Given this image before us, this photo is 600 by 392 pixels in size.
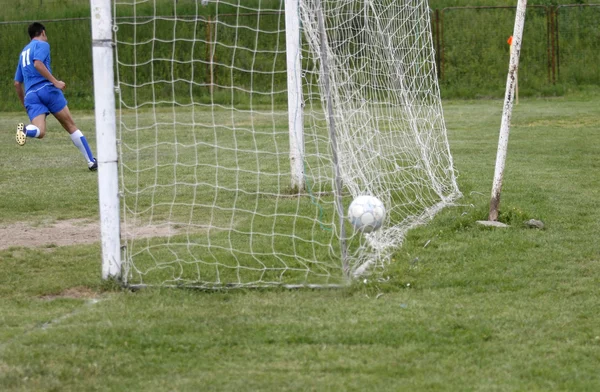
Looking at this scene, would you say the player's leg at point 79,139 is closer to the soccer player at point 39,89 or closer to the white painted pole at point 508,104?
the soccer player at point 39,89

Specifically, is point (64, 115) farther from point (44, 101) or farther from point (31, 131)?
point (31, 131)

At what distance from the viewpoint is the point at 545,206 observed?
30.1 ft

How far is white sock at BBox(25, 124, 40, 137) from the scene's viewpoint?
12.0 metres

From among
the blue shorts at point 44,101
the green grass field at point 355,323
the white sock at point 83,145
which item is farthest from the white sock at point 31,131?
the green grass field at point 355,323

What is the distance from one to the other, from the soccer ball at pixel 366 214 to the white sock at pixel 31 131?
6696mm

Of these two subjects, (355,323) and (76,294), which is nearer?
(355,323)

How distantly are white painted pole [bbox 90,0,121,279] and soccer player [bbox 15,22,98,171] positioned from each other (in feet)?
18.0

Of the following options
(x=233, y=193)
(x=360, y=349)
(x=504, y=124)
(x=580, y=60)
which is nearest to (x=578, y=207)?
(x=504, y=124)

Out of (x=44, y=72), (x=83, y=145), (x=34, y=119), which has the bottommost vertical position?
(x=83, y=145)

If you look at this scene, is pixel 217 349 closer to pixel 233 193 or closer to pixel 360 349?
pixel 360 349

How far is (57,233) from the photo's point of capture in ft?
27.6

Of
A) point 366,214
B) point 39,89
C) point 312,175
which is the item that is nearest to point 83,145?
point 39,89

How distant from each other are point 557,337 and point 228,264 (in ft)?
9.00

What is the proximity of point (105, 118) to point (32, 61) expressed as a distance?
5.91 meters
